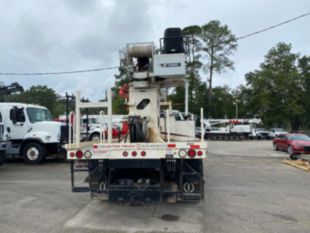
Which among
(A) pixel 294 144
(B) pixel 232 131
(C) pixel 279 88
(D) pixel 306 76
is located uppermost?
(D) pixel 306 76

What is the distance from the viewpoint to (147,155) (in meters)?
4.23

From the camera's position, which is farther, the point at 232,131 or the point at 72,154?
the point at 232,131

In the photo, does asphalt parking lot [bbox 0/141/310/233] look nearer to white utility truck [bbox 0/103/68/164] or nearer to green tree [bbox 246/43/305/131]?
white utility truck [bbox 0/103/68/164]

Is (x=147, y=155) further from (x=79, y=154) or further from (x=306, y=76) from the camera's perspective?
(x=306, y=76)

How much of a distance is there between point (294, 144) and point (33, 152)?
13781 millimetres

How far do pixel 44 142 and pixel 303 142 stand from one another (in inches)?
542

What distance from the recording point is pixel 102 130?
5.27m

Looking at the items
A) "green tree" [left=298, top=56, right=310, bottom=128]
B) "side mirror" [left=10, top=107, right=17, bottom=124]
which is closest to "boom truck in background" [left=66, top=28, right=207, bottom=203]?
"side mirror" [left=10, top=107, right=17, bottom=124]

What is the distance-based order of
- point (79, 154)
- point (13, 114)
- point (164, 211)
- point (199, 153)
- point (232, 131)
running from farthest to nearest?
point (232, 131), point (13, 114), point (164, 211), point (79, 154), point (199, 153)

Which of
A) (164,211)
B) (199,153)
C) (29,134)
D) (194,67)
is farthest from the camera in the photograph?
(194,67)

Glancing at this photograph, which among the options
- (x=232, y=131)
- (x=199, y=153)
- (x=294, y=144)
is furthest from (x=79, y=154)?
(x=232, y=131)

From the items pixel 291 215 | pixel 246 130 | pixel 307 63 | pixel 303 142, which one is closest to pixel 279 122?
pixel 307 63

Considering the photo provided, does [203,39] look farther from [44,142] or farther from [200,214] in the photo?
[200,214]

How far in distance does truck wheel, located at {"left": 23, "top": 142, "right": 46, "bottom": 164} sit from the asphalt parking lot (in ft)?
10.0
